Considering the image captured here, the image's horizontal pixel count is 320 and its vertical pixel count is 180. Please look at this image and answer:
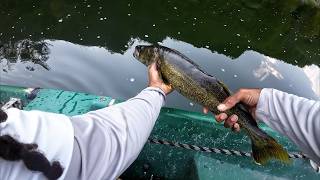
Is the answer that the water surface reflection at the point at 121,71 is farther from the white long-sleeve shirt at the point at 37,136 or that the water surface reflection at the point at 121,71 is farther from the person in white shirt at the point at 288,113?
the white long-sleeve shirt at the point at 37,136

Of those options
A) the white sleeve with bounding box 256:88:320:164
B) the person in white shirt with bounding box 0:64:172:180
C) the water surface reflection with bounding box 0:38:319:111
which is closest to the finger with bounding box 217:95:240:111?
the white sleeve with bounding box 256:88:320:164

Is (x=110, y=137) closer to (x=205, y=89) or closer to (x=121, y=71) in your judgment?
(x=205, y=89)

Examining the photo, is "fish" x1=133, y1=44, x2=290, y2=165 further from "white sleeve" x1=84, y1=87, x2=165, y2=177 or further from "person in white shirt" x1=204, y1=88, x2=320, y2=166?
"white sleeve" x1=84, y1=87, x2=165, y2=177

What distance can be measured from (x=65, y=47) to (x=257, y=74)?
319 cm

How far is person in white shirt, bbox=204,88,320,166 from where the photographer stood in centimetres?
231

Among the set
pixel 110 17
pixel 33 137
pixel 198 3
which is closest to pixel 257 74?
pixel 110 17

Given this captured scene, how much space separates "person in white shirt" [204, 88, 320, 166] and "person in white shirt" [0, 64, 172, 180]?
805mm

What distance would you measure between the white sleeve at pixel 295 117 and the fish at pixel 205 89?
0.60 ft

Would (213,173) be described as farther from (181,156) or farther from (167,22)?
(167,22)

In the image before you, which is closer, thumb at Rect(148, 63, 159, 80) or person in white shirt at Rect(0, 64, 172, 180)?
person in white shirt at Rect(0, 64, 172, 180)

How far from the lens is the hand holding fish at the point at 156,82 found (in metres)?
2.73

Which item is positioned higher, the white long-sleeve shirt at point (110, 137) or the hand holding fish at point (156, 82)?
the white long-sleeve shirt at point (110, 137)

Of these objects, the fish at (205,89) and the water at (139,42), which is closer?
the fish at (205,89)

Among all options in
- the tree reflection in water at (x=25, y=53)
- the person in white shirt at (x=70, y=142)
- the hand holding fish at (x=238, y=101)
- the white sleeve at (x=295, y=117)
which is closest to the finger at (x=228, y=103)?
the hand holding fish at (x=238, y=101)
